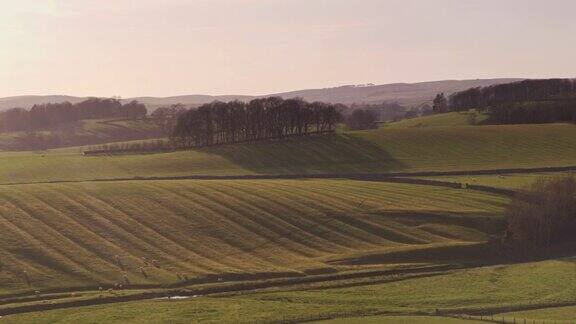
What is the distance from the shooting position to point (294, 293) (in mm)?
58750

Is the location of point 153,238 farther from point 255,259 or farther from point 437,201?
point 437,201

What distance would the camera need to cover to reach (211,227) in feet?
260

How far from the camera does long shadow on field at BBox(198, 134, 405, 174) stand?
122375 millimetres

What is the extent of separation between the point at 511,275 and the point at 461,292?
866 cm

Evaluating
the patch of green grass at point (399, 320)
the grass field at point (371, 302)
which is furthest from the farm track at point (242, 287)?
the patch of green grass at point (399, 320)

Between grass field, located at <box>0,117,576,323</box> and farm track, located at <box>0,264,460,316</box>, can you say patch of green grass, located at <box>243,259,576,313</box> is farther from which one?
farm track, located at <box>0,264,460,316</box>

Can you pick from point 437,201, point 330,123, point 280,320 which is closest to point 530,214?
point 437,201

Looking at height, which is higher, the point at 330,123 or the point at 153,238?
the point at 330,123

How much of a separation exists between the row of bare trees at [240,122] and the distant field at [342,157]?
851 cm

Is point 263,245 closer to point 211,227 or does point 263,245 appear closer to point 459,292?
point 211,227

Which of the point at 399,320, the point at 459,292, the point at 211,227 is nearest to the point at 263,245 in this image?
the point at 211,227

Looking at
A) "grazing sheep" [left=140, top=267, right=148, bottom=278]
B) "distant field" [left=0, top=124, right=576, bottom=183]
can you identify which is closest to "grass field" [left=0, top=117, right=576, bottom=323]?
"grazing sheep" [left=140, top=267, right=148, bottom=278]

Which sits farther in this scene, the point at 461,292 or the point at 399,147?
the point at 399,147

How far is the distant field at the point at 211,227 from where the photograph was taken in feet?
216
